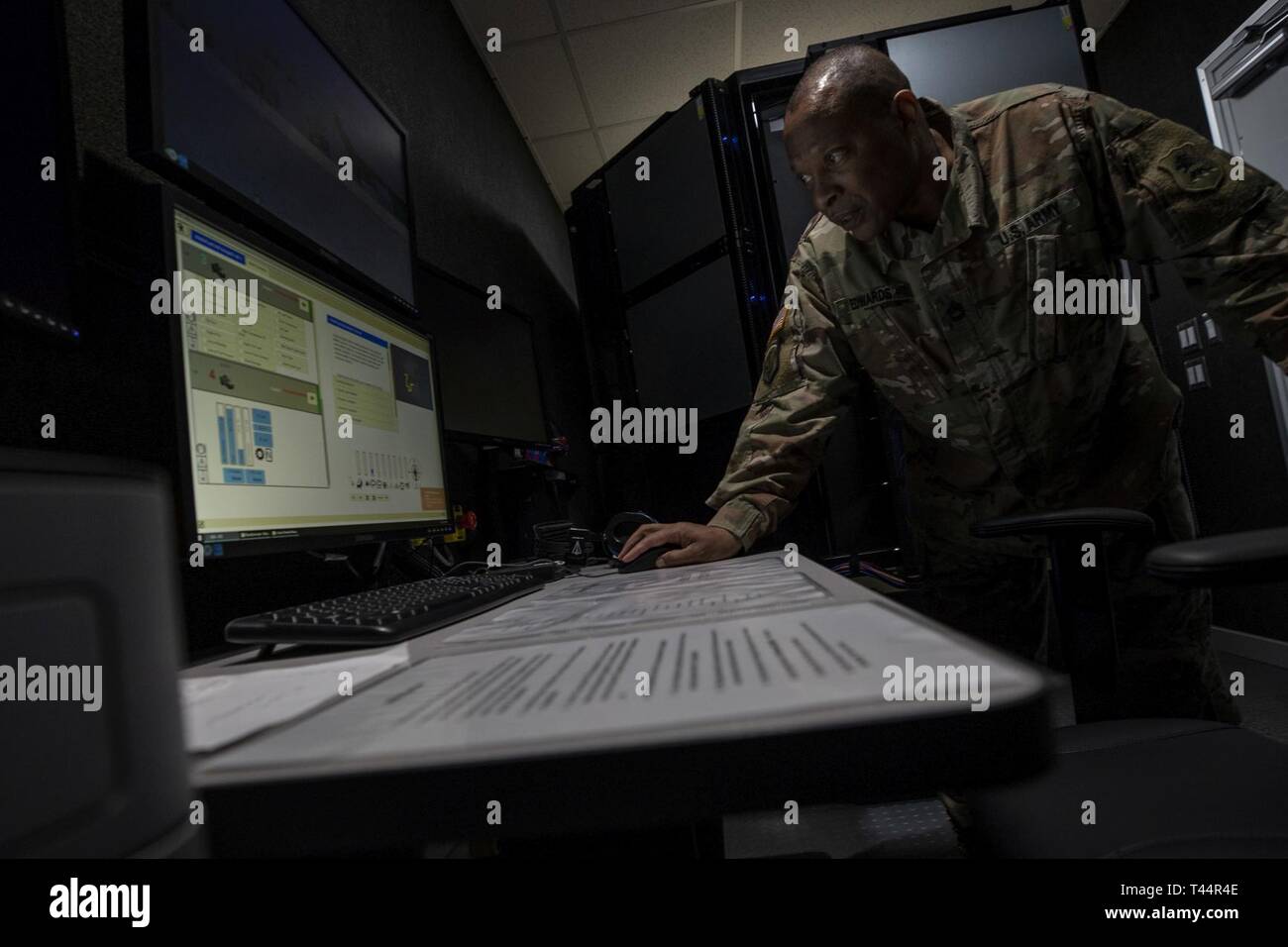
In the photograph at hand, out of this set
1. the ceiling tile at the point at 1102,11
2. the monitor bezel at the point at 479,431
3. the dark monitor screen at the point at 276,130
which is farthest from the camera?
the ceiling tile at the point at 1102,11

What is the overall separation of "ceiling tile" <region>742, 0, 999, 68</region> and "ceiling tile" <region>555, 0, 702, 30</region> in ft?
0.97

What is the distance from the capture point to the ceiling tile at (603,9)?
94.4 inches

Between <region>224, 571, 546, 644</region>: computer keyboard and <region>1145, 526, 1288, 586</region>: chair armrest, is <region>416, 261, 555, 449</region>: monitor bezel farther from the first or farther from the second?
<region>1145, 526, 1288, 586</region>: chair armrest

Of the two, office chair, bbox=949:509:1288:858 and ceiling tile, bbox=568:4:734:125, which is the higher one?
ceiling tile, bbox=568:4:734:125

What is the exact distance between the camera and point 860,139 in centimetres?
104

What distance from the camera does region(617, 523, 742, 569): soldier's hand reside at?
91 centimetres

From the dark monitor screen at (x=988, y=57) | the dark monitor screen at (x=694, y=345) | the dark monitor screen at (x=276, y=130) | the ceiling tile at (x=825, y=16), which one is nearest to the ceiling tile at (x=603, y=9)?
the ceiling tile at (x=825, y=16)

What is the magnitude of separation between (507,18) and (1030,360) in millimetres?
2203

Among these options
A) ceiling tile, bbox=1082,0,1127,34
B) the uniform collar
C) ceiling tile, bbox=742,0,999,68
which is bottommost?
the uniform collar

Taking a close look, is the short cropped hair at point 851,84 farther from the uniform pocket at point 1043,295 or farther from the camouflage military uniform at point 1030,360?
the uniform pocket at point 1043,295

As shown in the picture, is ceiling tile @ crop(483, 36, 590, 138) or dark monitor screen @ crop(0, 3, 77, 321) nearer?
dark monitor screen @ crop(0, 3, 77, 321)

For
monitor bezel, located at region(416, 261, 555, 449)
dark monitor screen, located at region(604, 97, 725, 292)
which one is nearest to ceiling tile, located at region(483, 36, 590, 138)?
dark monitor screen, located at region(604, 97, 725, 292)

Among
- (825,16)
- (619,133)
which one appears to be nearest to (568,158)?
(619,133)

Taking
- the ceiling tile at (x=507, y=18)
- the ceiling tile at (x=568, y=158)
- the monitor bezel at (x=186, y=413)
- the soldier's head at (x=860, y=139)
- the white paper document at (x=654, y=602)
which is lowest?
the white paper document at (x=654, y=602)
